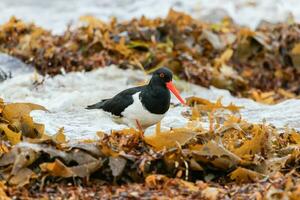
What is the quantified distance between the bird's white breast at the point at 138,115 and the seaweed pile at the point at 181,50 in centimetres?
218

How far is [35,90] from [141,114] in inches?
68.8

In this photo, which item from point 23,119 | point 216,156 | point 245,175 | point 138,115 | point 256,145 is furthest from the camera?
point 138,115

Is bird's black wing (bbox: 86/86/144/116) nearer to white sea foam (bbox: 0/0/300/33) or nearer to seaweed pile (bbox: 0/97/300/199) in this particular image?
seaweed pile (bbox: 0/97/300/199)

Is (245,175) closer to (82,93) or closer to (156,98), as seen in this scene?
(156,98)

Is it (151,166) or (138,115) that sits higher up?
(151,166)

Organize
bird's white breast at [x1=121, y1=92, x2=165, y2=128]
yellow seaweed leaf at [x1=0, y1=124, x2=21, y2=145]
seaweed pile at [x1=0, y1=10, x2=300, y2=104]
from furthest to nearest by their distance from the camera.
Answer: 1. seaweed pile at [x1=0, y1=10, x2=300, y2=104]
2. bird's white breast at [x1=121, y1=92, x2=165, y2=128]
3. yellow seaweed leaf at [x1=0, y1=124, x2=21, y2=145]

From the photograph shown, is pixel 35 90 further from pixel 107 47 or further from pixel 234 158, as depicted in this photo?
pixel 234 158

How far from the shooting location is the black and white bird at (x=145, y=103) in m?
4.91

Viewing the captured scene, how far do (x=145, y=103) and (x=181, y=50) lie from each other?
3023mm

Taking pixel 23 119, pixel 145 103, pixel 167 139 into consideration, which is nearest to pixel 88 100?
pixel 145 103

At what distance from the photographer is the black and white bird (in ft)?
16.1

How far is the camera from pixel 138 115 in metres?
4.94

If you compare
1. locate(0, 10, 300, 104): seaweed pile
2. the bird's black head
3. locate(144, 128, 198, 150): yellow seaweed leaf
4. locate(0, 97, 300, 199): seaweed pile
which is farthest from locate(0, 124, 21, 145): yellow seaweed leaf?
locate(0, 10, 300, 104): seaweed pile

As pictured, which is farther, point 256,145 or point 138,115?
point 138,115
